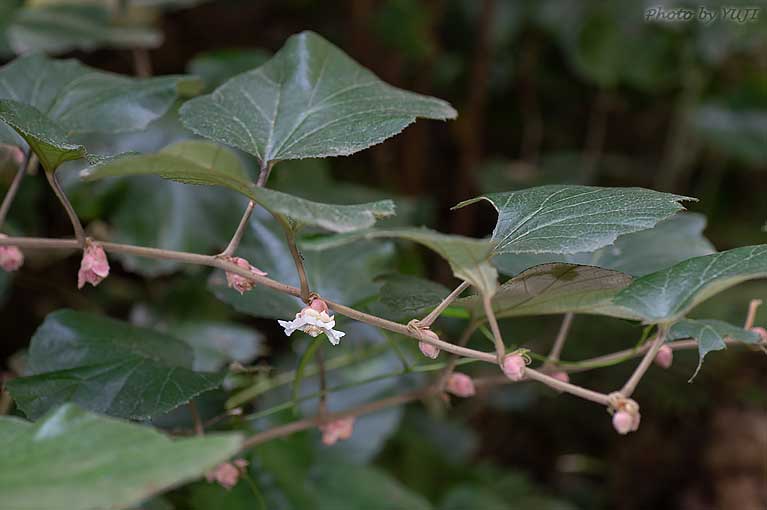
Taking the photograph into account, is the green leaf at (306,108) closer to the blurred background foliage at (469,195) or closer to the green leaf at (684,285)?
the green leaf at (684,285)

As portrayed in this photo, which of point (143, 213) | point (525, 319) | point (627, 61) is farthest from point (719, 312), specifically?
point (143, 213)

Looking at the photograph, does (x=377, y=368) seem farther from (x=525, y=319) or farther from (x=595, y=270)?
(x=595, y=270)

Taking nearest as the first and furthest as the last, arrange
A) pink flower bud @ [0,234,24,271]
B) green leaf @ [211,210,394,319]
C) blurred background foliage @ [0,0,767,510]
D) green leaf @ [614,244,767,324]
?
green leaf @ [614,244,767,324], pink flower bud @ [0,234,24,271], green leaf @ [211,210,394,319], blurred background foliage @ [0,0,767,510]

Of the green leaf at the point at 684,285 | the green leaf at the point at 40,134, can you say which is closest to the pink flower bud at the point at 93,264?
the green leaf at the point at 40,134

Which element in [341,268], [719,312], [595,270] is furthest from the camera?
[719,312]

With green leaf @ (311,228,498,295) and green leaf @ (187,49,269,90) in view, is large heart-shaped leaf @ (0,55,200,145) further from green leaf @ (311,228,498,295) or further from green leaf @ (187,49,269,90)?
green leaf @ (187,49,269,90)

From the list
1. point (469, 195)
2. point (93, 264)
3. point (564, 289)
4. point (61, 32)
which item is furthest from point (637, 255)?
point (469, 195)

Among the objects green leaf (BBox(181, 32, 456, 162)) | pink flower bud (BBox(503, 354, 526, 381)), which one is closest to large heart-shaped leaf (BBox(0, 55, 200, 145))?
green leaf (BBox(181, 32, 456, 162))
